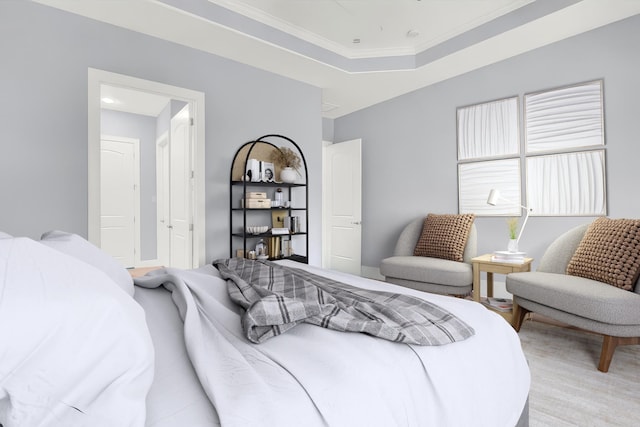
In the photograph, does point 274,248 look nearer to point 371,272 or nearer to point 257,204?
point 257,204

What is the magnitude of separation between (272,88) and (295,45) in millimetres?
618

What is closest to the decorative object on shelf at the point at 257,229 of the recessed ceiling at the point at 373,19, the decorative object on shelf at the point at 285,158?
the decorative object on shelf at the point at 285,158

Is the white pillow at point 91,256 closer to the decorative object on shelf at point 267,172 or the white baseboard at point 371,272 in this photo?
the decorative object on shelf at point 267,172

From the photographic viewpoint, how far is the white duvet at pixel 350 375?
0.75 meters

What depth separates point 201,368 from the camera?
2.64 feet

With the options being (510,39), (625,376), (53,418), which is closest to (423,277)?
(625,376)

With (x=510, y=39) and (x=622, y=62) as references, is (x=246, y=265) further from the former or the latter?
(x=622, y=62)

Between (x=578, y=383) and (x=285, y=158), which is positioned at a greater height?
(x=285, y=158)

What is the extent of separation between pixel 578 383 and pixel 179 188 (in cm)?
423

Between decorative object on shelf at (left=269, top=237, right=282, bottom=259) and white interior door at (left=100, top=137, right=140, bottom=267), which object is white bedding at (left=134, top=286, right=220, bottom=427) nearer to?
decorative object on shelf at (left=269, top=237, right=282, bottom=259)

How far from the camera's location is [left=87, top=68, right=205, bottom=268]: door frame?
2.85 m

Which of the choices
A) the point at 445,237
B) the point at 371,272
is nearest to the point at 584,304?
the point at 445,237

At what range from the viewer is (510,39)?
326cm

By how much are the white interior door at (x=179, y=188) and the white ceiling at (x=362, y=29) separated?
40.0 inches
